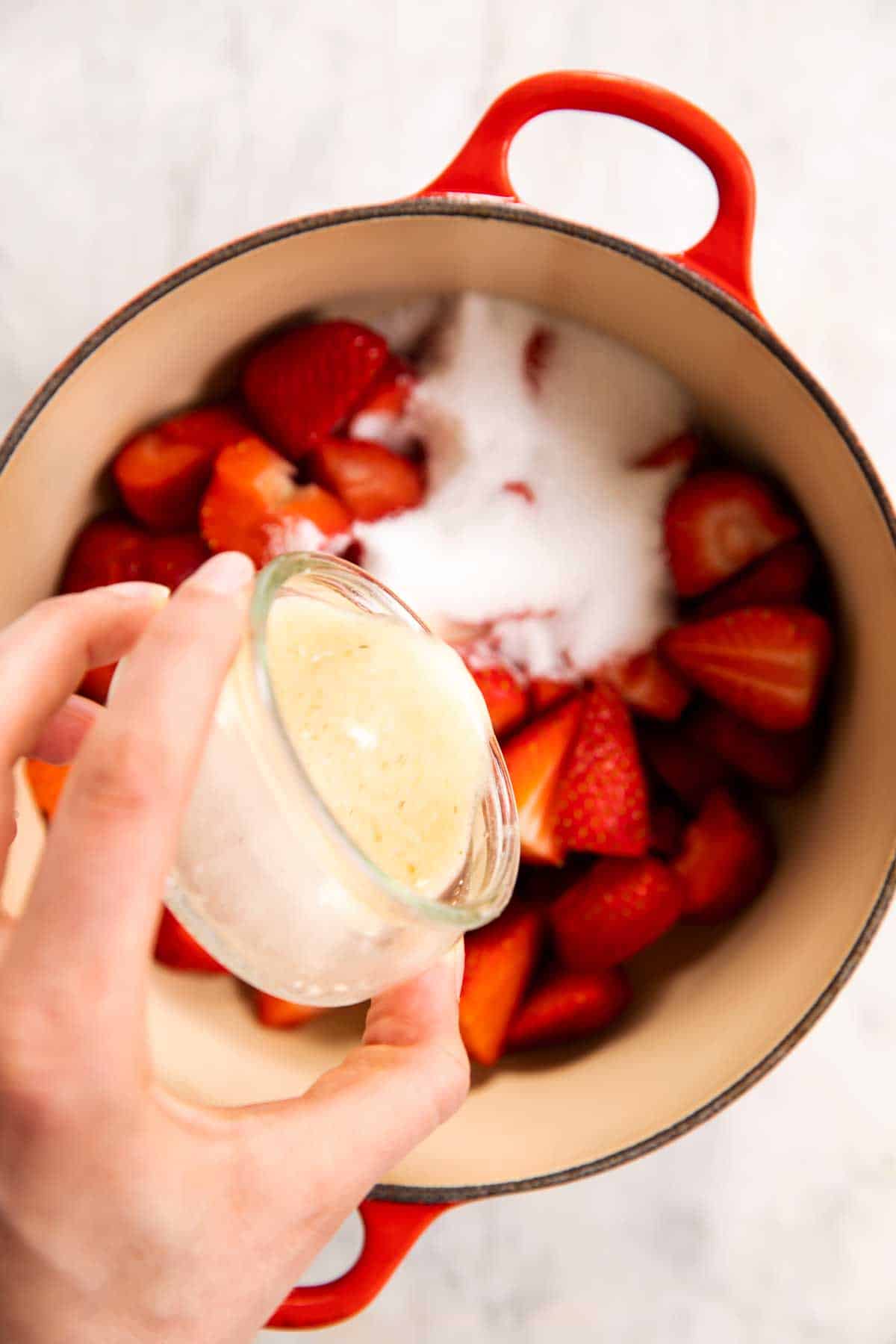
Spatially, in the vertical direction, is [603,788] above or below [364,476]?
below

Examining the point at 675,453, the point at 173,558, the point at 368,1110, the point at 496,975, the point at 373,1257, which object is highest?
the point at 675,453

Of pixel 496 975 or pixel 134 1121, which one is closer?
pixel 134 1121

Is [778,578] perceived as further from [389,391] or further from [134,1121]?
[134,1121]

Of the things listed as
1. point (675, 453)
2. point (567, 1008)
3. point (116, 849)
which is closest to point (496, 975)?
point (567, 1008)

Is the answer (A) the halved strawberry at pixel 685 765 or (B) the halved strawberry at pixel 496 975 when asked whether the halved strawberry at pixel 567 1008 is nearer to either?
(B) the halved strawberry at pixel 496 975

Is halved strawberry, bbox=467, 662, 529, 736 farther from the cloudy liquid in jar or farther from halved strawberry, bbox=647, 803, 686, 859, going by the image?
the cloudy liquid in jar

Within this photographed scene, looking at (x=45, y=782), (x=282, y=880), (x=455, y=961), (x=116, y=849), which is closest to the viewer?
(x=116, y=849)

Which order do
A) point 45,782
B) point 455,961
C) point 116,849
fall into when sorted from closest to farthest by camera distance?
point 116,849, point 455,961, point 45,782
